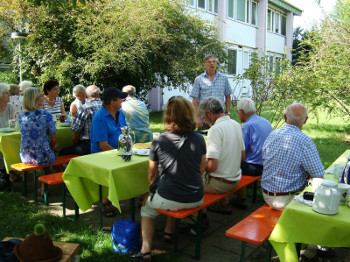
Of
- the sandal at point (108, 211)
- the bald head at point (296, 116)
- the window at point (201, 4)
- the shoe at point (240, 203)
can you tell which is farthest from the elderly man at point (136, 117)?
the window at point (201, 4)

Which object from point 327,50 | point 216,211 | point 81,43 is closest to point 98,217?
point 216,211

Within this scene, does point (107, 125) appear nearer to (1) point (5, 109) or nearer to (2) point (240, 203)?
(2) point (240, 203)

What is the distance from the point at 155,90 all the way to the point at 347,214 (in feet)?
42.8

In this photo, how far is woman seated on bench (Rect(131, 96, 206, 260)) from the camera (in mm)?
3010

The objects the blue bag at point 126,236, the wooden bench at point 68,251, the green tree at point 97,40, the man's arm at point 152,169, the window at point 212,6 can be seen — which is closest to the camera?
the wooden bench at point 68,251

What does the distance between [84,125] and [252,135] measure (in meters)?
2.35

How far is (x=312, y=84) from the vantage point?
7000 mm

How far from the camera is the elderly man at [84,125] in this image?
4.90 meters

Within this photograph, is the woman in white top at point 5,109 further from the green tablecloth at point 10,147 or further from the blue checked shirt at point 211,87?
the blue checked shirt at point 211,87

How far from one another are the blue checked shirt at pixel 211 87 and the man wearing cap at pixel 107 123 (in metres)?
1.96

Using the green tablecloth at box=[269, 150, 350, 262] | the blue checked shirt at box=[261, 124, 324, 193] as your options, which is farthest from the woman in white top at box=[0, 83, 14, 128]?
the green tablecloth at box=[269, 150, 350, 262]

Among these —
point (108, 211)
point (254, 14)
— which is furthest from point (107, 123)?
point (254, 14)

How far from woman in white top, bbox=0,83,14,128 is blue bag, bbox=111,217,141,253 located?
11.0ft

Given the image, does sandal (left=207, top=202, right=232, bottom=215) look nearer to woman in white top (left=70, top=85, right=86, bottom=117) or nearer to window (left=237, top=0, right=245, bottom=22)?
woman in white top (left=70, top=85, right=86, bottom=117)
